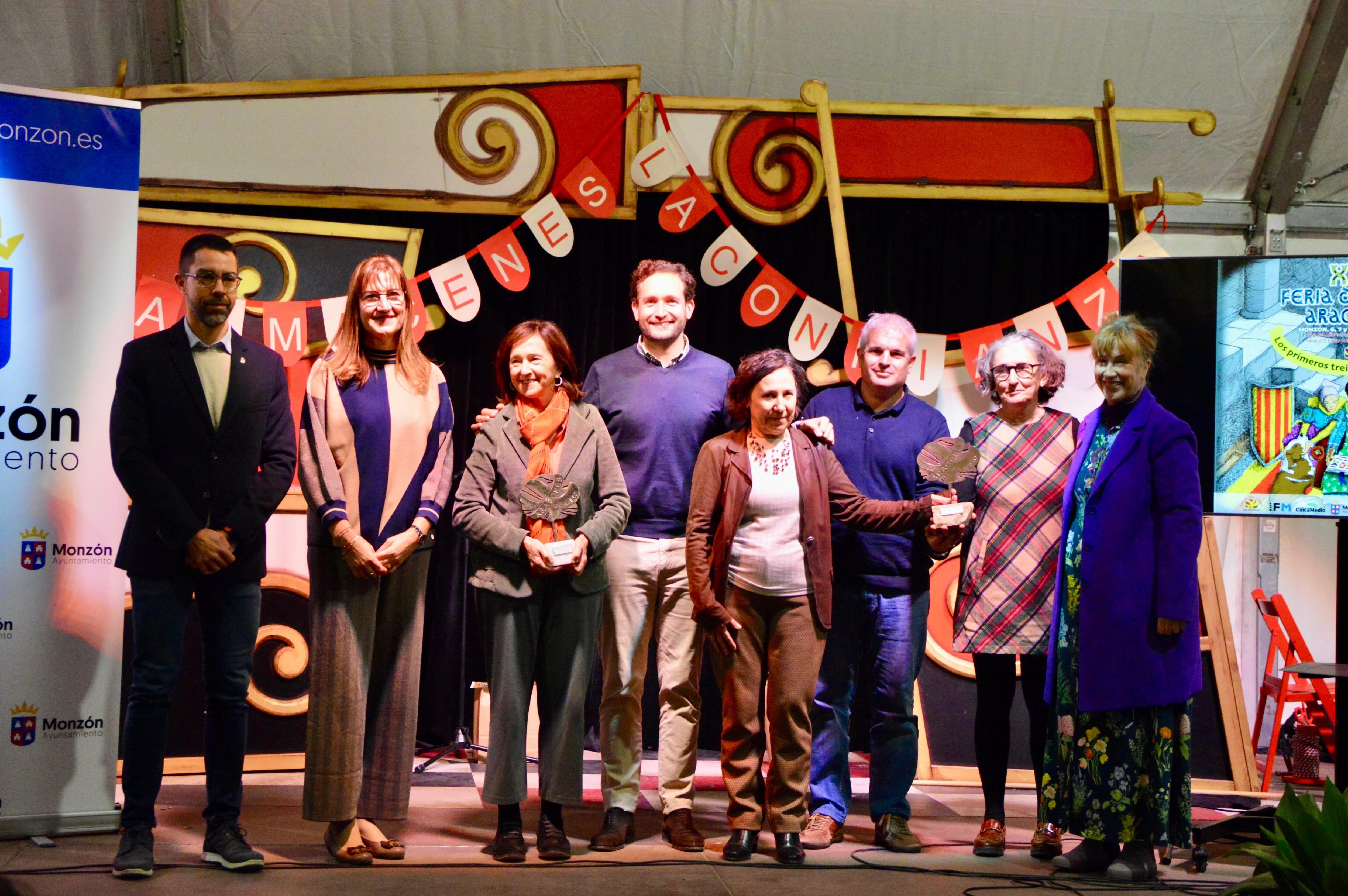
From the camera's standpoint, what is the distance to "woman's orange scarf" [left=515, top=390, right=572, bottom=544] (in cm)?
310

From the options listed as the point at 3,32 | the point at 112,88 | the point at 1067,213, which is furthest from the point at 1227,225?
the point at 3,32

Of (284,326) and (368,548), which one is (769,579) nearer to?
(368,548)

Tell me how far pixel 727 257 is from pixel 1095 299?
1420 mm

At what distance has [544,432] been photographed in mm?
3127

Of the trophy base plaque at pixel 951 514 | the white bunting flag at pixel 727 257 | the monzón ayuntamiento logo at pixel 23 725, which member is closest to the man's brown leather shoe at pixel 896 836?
the trophy base plaque at pixel 951 514

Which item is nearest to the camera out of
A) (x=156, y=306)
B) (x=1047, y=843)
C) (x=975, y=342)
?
(x=1047, y=843)

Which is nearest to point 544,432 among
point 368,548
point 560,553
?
point 560,553

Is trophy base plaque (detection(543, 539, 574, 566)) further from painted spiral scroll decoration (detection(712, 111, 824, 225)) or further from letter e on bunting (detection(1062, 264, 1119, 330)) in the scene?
letter e on bunting (detection(1062, 264, 1119, 330))

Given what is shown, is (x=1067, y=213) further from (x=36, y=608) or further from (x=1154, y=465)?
(x=36, y=608)

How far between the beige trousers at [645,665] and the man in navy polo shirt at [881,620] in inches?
14.5

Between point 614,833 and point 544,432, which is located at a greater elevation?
point 544,432

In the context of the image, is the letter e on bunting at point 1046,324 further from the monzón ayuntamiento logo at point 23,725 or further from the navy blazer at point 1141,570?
the monzón ayuntamiento logo at point 23,725

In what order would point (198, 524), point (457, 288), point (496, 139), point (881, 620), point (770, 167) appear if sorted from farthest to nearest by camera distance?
point (770, 167), point (496, 139), point (457, 288), point (881, 620), point (198, 524)

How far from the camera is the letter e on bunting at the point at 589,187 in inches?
170
